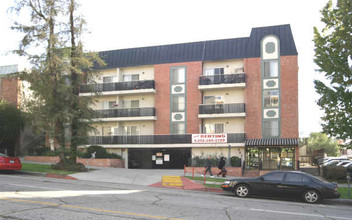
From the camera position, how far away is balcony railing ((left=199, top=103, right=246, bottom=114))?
3206 cm

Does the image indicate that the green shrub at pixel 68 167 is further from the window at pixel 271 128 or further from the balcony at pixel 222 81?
the window at pixel 271 128

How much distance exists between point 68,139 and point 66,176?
339 cm

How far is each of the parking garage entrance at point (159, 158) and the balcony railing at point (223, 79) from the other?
268 inches

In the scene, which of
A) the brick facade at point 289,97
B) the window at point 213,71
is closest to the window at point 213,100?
the window at point 213,71

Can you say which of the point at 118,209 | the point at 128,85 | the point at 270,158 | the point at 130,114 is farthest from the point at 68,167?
the point at 270,158

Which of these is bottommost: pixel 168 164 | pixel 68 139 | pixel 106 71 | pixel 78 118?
pixel 168 164

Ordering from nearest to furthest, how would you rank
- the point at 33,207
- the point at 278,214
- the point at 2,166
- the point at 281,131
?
the point at 33,207 → the point at 278,214 → the point at 2,166 → the point at 281,131

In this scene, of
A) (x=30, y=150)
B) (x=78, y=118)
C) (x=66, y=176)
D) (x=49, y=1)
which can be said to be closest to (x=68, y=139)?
(x=78, y=118)

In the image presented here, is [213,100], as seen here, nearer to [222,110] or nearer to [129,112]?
[222,110]

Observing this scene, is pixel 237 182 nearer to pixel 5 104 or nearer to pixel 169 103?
pixel 169 103

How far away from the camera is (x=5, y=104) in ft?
110

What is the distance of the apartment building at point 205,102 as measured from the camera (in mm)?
31406

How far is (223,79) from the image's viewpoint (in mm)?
32781

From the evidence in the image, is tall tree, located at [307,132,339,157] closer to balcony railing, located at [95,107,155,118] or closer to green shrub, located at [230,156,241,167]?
green shrub, located at [230,156,241,167]
